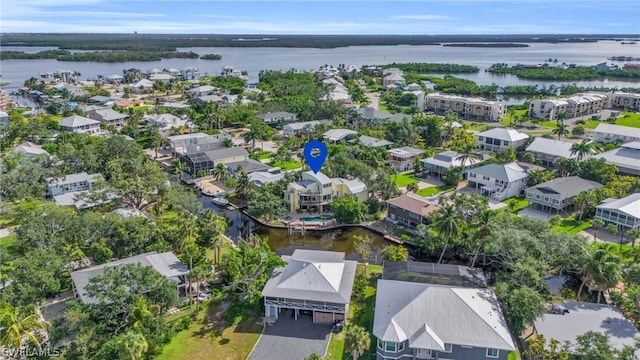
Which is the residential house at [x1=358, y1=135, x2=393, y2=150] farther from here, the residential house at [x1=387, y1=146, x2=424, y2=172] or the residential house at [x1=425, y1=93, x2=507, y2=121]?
the residential house at [x1=425, y1=93, x2=507, y2=121]

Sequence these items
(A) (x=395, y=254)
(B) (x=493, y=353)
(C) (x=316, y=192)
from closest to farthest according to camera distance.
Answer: (B) (x=493, y=353), (A) (x=395, y=254), (C) (x=316, y=192)

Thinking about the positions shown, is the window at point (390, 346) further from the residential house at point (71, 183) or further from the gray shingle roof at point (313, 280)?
the residential house at point (71, 183)

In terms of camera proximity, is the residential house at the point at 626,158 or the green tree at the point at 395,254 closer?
the green tree at the point at 395,254

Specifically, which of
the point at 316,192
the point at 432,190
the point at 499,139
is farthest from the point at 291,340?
the point at 499,139

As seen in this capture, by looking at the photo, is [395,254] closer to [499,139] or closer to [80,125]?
[499,139]

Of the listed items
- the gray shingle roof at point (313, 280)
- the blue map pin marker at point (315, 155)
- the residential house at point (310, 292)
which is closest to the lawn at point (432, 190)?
the blue map pin marker at point (315, 155)
